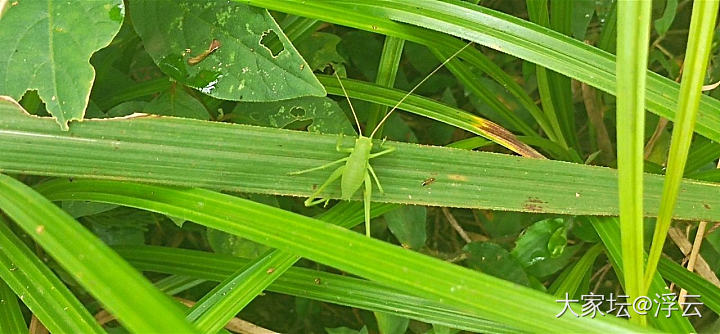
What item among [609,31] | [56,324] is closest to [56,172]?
[56,324]

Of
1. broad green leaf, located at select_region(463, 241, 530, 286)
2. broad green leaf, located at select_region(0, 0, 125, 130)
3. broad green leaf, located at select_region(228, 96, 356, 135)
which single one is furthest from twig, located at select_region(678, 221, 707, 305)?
broad green leaf, located at select_region(0, 0, 125, 130)

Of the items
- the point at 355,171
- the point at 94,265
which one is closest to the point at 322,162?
the point at 355,171

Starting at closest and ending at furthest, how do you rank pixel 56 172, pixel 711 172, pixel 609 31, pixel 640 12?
pixel 640 12
pixel 56 172
pixel 711 172
pixel 609 31

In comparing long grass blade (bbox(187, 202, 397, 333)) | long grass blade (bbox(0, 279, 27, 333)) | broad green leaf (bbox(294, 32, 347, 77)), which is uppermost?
broad green leaf (bbox(294, 32, 347, 77))

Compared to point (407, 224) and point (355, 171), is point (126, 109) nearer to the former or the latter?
point (355, 171)

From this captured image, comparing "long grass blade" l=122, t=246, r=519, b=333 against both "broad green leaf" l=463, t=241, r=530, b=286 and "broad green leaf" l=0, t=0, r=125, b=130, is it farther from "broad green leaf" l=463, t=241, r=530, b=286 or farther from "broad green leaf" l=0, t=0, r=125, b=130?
"broad green leaf" l=0, t=0, r=125, b=130

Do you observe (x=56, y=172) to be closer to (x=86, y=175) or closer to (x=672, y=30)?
(x=86, y=175)
